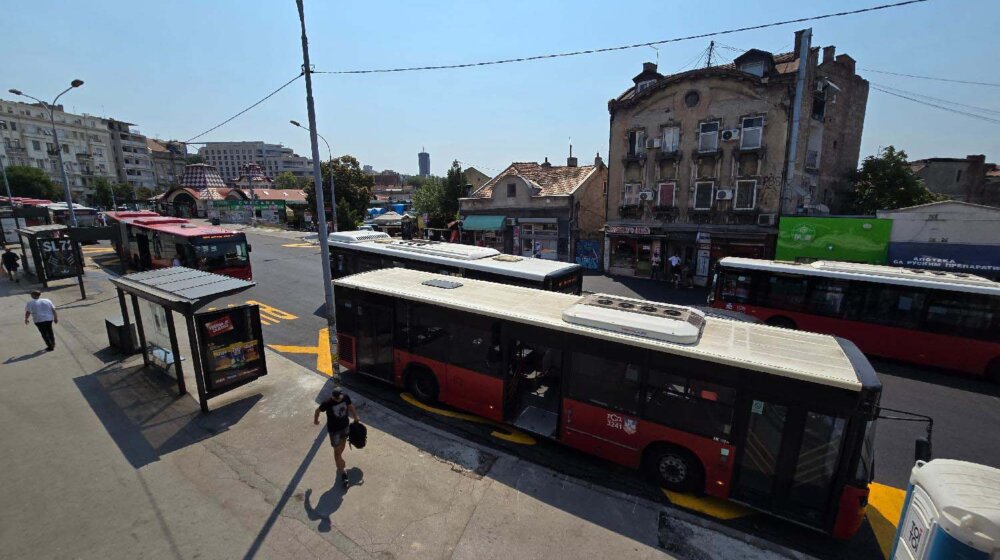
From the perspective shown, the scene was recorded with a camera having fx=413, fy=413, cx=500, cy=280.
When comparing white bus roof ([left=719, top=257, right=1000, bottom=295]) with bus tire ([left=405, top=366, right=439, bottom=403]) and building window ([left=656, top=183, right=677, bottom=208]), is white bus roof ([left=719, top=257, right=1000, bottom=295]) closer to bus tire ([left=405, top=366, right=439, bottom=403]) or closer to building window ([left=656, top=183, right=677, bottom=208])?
building window ([left=656, top=183, right=677, bottom=208])

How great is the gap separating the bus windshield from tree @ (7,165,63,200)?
68.6 m

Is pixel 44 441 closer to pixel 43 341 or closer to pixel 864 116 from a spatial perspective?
pixel 43 341

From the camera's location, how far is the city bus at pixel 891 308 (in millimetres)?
11586

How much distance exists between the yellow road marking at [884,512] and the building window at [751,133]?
19907mm

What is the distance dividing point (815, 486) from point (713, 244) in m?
20.5

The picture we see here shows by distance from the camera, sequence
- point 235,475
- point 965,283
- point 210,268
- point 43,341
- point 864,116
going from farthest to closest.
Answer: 1. point 864,116
2. point 210,268
3. point 43,341
4. point 965,283
5. point 235,475

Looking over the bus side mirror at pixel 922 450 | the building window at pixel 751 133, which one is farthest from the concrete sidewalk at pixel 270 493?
the building window at pixel 751 133

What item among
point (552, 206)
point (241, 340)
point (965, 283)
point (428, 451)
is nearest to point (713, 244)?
point (552, 206)

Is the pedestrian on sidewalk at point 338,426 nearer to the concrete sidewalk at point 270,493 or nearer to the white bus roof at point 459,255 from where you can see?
the concrete sidewalk at point 270,493

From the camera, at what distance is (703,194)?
961 inches

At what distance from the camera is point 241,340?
9.94 meters

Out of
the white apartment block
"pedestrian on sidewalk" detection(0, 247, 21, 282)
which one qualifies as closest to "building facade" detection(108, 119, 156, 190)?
the white apartment block

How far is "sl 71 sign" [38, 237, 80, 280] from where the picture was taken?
769 inches

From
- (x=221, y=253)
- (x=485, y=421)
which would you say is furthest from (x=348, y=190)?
(x=485, y=421)
